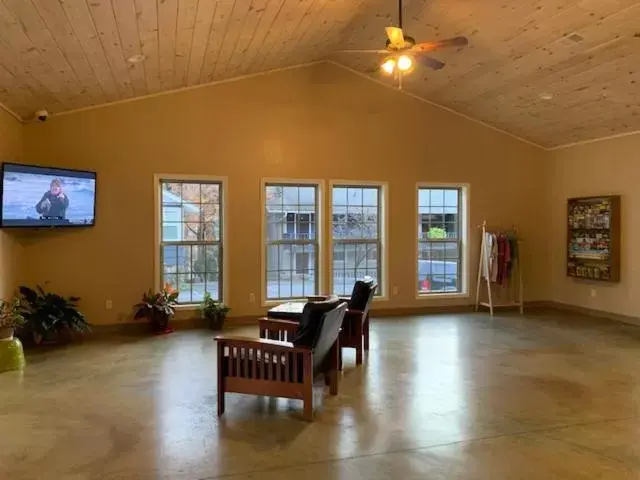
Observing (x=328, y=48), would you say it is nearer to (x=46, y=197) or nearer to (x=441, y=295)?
(x=46, y=197)

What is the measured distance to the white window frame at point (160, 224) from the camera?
22.5 ft

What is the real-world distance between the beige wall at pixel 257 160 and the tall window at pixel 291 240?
0.84ft

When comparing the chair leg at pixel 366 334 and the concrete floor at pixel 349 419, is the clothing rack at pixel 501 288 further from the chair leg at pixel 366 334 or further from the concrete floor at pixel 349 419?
the chair leg at pixel 366 334

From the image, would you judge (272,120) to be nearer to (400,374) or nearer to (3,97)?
(3,97)

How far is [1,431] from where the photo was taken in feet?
11.3

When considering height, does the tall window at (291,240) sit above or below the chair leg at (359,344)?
above

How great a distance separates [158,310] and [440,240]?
4508mm

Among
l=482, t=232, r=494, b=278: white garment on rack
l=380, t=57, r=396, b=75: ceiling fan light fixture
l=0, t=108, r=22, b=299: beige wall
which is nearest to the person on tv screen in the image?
l=0, t=108, r=22, b=299: beige wall

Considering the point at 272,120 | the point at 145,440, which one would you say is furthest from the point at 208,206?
the point at 145,440

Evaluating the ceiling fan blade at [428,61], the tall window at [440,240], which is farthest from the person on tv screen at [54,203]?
the tall window at [440,240]

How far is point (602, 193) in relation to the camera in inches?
301

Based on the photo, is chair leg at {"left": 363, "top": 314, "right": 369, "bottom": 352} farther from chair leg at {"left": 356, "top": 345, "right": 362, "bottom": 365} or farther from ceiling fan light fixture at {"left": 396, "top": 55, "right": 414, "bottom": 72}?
ceiling fan light fixture at {"left": 396, "top": 55, "right": 414, "bottom": 72}

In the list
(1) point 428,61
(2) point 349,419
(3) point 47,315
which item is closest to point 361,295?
(2) point 349,419

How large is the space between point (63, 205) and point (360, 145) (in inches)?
163
